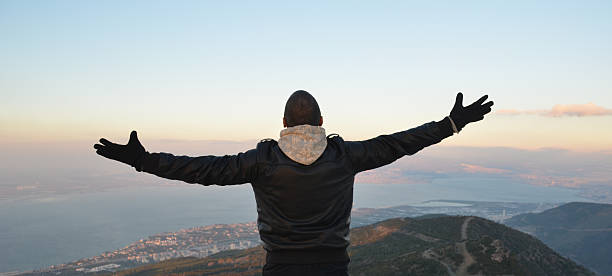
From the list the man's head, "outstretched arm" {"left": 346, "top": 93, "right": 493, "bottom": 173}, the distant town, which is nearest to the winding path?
"outstretched arm" {"left": 346, "top": 93, "right": 493, "bottom": 173}

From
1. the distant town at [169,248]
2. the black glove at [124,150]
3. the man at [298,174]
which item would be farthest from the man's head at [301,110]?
the distant town at [169,248]

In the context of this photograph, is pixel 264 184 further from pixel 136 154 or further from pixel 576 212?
pixel 576 212

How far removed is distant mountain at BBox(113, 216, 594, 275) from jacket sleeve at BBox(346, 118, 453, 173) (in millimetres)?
40020

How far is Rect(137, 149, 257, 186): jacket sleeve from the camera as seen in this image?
12.8 feet

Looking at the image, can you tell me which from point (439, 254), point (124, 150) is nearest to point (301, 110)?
point (124, 150)

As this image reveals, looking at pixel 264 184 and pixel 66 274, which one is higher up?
pixel 264 184

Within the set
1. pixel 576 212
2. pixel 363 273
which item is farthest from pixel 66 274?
pixel 576 212

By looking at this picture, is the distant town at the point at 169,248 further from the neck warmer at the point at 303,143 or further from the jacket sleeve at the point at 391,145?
the jacket sleeve at the point at 391,145

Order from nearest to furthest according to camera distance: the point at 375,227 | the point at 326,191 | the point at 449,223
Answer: the point at 326,191 < the point at 449,223 < the point at 375,227

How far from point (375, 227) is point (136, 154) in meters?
89.3

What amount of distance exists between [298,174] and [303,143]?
1.13 feet

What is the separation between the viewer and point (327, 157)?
4.20 metres

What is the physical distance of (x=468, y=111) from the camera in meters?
4.85

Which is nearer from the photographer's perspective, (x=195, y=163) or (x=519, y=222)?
(x=195, y=163)
